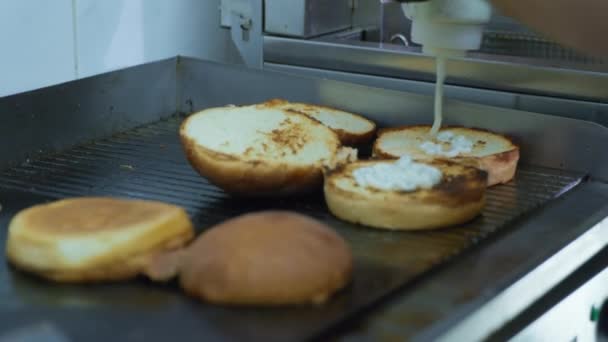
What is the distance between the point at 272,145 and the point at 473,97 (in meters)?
0.48

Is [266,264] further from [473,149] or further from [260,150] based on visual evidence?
[473,149]

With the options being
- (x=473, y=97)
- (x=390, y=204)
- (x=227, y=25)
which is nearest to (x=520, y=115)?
(x=473, y=97)

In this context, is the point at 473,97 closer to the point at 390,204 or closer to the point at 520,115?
the point at 520,115

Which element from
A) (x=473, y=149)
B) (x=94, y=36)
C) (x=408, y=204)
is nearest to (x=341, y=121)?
(x=473, y=149)

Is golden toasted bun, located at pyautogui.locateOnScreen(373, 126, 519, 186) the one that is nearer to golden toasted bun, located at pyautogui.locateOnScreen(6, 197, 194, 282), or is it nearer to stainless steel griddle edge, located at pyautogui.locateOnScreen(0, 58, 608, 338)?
stainless steel griddle edge, located at pyautogui.locateOnScreen(0, 58, 608, 338)

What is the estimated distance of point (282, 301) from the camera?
2.93 feet

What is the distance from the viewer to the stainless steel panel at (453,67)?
4.95ft

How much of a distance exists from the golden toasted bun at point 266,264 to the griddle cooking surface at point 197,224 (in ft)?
0.04

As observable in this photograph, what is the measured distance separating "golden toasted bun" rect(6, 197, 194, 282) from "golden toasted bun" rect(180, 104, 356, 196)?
0.59ft

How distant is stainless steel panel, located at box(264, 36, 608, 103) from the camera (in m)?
1.51

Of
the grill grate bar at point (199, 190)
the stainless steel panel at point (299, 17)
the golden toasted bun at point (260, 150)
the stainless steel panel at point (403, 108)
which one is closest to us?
the grill grate bar at point (199, 190)

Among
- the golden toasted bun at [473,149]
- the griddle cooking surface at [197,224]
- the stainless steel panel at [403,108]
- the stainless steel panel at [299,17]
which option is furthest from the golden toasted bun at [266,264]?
the stainless steel panel at [299,17]

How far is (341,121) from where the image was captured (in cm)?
146

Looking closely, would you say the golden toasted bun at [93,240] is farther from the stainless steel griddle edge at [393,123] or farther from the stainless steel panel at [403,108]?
the stainless steel panel at [403,108]
